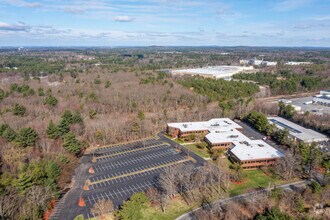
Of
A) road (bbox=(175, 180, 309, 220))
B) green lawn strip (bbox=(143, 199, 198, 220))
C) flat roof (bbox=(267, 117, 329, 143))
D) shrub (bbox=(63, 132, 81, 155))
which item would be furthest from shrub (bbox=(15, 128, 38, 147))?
flat roof (bbox=(267, 117, 329, 143))

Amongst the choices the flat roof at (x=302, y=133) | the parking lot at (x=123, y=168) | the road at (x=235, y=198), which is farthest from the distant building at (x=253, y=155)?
the flat roof at (x=302, y=133)

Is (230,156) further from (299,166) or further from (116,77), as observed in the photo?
(116,77)

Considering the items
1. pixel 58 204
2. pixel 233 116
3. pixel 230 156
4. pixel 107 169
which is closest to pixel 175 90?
pixel 233 116

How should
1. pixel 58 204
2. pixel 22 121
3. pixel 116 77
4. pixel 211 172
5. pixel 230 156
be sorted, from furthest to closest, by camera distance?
pixel 116 77 < pixel 22 121 < pixel 230 156 < pixel 211 172 < pixel 58 204

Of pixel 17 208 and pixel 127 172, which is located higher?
pixel 17 208

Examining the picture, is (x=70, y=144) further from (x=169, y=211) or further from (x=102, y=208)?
(x=169, y=211)

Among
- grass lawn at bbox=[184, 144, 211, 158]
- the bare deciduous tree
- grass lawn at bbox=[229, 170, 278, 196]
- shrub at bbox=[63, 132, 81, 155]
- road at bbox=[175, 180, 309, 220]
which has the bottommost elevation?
grass lawn at bbox=[184, 144, 211, 158]

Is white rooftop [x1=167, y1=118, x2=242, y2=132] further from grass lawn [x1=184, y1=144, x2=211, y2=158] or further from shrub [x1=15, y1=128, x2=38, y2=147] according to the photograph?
shrub [x1=15, y1=128, x2=38, y2=147]
